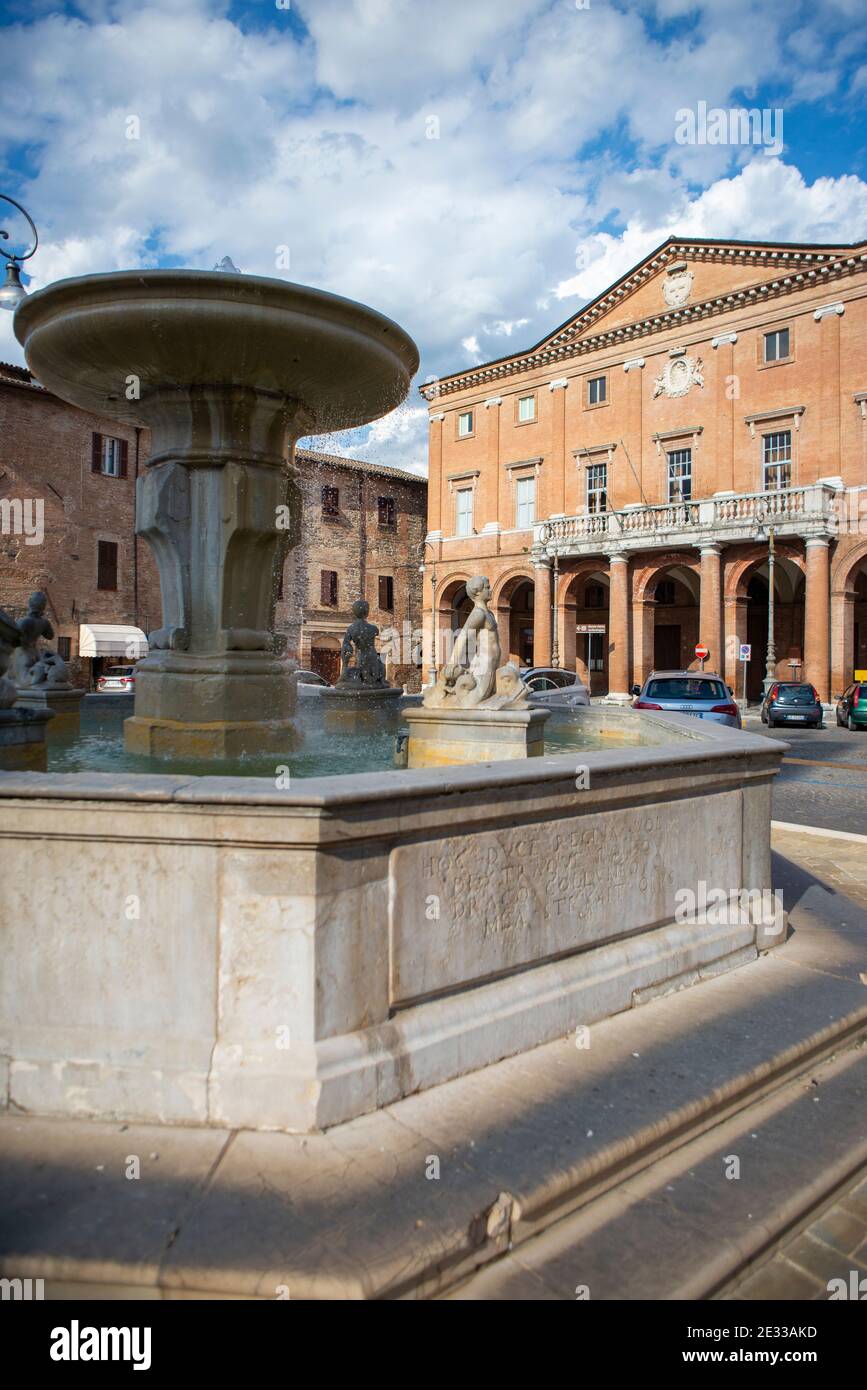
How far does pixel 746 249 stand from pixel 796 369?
16.4 feet

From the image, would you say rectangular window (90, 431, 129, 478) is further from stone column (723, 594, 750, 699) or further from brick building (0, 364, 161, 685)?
stone column (723, 594, 750, 699)

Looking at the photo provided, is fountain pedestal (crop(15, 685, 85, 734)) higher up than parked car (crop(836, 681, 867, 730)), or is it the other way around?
fountain pedestal (crop(15, 685, 85, 734))

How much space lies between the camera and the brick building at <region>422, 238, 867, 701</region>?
1124 inches

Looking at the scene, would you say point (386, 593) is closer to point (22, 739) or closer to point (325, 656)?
point (325, 656)

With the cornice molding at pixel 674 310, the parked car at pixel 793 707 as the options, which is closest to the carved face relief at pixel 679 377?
the cornice molding at pixel 674 310

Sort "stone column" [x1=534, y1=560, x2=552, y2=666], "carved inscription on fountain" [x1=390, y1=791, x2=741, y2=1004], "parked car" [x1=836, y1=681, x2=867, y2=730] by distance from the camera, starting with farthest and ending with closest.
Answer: "stone column" [x1=534, y1=560, x2=552, y2=666]
"parked car" [x1=836, y1=681, x2=867, y2=730]
"carved inscription on fountain" [x1=390, y1=791, x2=741, y2=1004]

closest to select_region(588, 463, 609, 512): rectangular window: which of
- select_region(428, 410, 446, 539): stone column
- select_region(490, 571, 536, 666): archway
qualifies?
select_region(490, 571, 536, 666): archway

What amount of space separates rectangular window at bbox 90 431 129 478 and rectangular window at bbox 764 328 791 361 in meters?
24.4

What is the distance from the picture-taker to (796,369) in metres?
30.0

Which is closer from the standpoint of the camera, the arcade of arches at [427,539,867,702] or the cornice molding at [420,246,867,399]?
the arcade of arches at [427,539,867,702]

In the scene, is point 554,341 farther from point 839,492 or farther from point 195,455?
point 195,455

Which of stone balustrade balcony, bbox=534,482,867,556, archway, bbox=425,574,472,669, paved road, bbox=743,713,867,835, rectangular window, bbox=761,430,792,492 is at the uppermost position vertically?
rectangular window, bbox=761,430,792,492

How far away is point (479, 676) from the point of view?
18.8 feet
